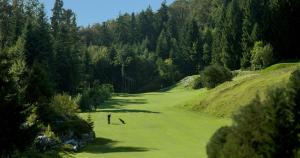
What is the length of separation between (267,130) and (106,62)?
128m

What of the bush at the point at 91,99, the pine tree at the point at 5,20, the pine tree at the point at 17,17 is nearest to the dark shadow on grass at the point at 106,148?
the bush at the point at 91,99

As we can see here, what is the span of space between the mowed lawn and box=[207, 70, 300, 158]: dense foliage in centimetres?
1476

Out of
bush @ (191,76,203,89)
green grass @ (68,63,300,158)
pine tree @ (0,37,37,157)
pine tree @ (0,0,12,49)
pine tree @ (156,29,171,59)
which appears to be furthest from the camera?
pine tree @ (156,29,171,59)

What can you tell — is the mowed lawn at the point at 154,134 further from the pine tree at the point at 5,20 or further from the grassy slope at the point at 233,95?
the pine tree at the point at 5,20

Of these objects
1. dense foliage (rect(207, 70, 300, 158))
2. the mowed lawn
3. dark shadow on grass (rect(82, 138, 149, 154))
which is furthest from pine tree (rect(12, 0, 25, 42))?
dense foliage (rect(207, 70, 300, 158))

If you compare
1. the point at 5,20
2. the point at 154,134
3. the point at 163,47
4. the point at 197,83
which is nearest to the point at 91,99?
the point at 154,134

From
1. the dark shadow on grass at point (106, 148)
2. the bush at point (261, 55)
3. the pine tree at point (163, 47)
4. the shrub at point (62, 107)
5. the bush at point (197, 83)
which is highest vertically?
the pine tree at point (163, 47)

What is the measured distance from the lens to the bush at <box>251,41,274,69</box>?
98.9m

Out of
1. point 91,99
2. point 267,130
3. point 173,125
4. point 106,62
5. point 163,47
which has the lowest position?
point 173,125

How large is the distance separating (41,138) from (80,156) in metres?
3.89

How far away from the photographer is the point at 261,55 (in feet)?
325

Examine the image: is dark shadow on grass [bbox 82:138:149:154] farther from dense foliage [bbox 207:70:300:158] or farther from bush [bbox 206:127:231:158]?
dense foliage [bbox 207:70:300:158]

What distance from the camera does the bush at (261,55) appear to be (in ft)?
324

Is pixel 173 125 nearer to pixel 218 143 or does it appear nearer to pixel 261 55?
pixel 218 143
